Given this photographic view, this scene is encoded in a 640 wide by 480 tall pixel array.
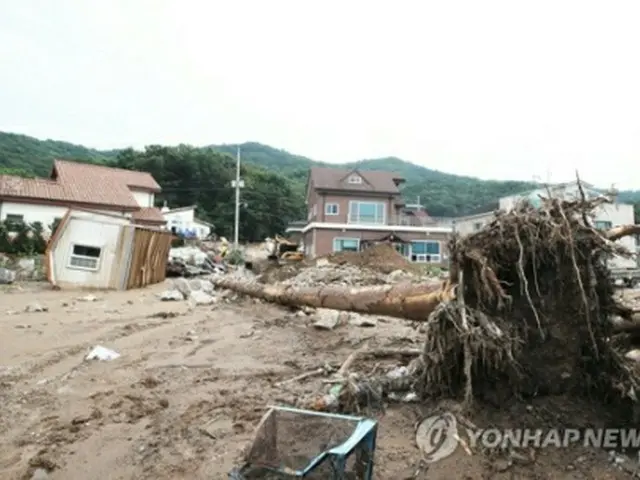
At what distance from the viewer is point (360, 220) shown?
3319cm

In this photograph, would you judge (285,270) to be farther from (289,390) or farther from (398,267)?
(289,390)

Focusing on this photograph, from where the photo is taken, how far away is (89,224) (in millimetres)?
14023

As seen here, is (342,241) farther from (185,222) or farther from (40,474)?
(40,474)

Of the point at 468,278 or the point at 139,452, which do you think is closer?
the point at 139,452

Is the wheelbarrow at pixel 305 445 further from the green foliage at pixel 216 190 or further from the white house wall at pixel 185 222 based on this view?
the green foliage at pixel 216 190

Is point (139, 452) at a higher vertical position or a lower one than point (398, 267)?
lower

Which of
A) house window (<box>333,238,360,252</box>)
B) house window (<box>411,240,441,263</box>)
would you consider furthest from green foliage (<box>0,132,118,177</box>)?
house window (<box>411,240,441,263</box>)

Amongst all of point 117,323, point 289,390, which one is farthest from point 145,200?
point 289,390

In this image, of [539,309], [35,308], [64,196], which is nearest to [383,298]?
[539,309]

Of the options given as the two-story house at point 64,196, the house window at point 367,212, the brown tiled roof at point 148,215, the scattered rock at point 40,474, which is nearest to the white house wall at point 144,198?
the two-story house at point 64,196

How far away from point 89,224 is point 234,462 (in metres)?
12.9

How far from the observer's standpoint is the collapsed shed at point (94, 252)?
13.7 meters

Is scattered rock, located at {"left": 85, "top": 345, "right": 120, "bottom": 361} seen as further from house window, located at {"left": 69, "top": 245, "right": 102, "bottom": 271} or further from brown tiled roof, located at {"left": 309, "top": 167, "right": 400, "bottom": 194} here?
brown tiled roof, located at {"left": 309, "top": 167, "right": 400, "bottom": 194}
